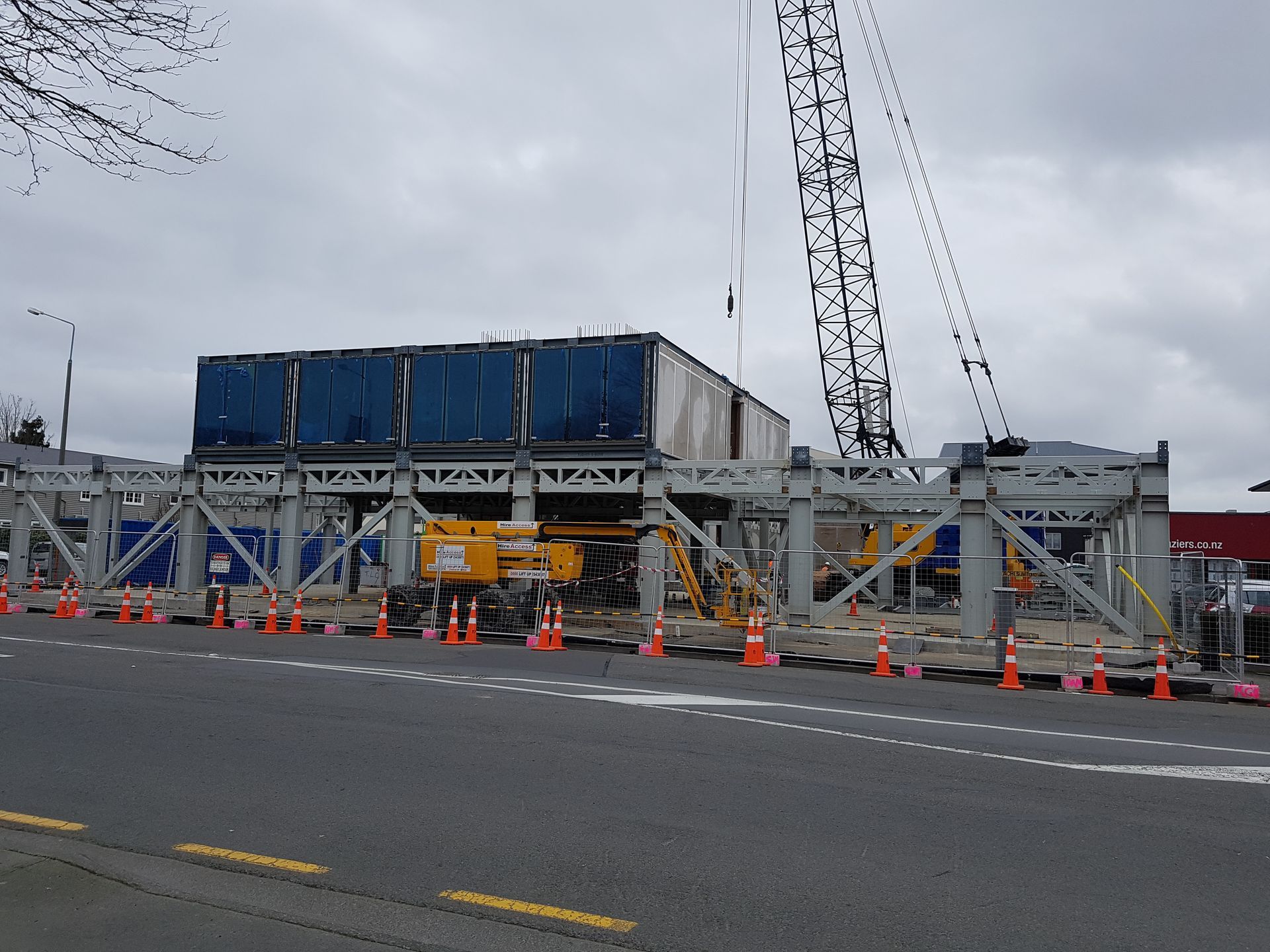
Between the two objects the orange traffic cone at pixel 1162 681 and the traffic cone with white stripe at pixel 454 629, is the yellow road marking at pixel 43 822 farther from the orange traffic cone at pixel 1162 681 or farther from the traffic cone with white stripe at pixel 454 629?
the orange traffic cone at pixel 1162 681

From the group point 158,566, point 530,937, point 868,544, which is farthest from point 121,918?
point 868,544

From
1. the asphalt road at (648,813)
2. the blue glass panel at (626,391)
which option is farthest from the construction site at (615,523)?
the asphalt road at (648,813)

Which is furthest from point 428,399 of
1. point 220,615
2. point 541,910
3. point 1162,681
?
point 541,910

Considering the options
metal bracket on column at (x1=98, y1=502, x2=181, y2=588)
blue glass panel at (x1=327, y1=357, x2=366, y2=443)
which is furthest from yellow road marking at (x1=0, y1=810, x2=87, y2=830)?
metal bracket on column at (x1=98, y1=502, x2=181, y2=588)

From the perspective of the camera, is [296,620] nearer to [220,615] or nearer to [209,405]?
[220,615]

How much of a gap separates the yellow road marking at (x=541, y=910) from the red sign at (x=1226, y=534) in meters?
37.2

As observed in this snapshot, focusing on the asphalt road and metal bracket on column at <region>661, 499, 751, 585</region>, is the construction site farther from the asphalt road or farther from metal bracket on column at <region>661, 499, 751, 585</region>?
the asphalt road

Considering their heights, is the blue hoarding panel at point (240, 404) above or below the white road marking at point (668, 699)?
above

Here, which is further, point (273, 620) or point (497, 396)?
point (497, 396)

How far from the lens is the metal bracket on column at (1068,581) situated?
18.4 metres

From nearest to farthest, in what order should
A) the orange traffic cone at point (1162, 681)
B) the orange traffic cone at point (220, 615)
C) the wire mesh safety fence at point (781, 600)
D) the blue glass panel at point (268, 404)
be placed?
the orange traffic cone at point (1162, 681) → the wire mesh safety fence at point (781, 600) → the orange traffic cone at point (220, 615) → the blue glass panel at point (268, 404)

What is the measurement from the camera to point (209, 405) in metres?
31.1

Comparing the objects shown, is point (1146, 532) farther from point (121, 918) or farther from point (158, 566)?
point (158, 566)

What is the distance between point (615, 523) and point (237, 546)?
34.4ft
